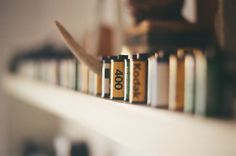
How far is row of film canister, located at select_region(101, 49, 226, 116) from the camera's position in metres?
0.45

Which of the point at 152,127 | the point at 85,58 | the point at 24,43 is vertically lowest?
the point at 152,127

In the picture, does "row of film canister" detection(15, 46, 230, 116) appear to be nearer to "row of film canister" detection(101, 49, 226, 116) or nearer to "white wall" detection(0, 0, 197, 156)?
"row of film canister" detection(101, 49, 226, 116)

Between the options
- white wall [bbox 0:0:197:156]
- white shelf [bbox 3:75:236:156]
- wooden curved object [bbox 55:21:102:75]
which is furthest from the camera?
white wall [bbox 0:0:197:156]

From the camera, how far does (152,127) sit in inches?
21.7

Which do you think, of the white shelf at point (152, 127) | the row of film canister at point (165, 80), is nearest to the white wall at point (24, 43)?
the white shelf at point (152, 127)

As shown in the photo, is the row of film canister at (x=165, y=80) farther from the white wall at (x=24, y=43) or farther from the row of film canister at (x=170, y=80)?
the white wall at (x=24, y=43)

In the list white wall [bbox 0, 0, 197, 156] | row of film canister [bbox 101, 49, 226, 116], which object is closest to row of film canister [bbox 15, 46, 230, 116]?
row of film canister [bbox 101, 49, 226, 116]

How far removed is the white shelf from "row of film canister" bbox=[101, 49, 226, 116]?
0.09ft

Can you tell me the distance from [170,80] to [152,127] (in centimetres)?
8

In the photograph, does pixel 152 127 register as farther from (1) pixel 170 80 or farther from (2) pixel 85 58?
(2) pixel 85 58

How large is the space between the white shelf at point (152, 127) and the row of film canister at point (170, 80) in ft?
0.09

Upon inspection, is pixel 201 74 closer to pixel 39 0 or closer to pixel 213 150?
pixel 213 150

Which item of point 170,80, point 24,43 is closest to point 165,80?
point 170,80

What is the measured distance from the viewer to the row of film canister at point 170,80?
45cm
